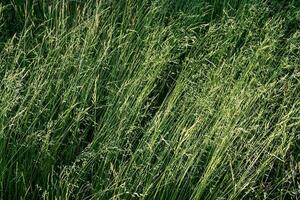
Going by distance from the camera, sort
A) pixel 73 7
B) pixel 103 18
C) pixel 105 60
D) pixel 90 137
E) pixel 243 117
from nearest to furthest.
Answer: pixel 243 117, pixel 90 137, pixel 105 60, pixel 103 18, pixel 73 7

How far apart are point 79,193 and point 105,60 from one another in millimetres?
752

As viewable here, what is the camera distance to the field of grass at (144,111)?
2.36 meters

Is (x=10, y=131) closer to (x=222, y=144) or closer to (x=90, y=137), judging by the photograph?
(x=90, y=137)

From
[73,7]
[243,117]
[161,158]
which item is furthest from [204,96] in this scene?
[73,7]

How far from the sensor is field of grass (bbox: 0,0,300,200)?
2.36m

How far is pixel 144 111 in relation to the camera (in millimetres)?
2838

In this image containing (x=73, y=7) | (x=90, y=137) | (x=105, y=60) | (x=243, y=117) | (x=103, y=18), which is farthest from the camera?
(x=73, y=7)

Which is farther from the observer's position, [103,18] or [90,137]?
[103,18]

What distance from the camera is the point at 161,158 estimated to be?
2.34 metres

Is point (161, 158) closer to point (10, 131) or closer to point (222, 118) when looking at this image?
point (222, 118)

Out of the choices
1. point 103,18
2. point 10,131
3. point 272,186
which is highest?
point 103,18

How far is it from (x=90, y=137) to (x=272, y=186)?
85 cm

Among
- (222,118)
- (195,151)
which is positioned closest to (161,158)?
(195,151)

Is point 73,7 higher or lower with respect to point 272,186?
higher
